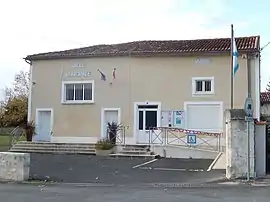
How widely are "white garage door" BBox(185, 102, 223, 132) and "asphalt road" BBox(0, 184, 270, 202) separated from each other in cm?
1455

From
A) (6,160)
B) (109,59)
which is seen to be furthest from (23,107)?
(6,160)

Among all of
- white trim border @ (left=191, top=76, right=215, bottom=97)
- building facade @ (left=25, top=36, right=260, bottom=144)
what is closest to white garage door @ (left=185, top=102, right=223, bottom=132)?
building facade @ (left=25, top=36, right=260, bottom=144)

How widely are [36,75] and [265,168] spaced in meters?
20.0

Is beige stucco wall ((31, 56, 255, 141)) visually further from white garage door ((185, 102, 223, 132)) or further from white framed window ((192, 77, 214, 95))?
white garage door ((185, 102, 223, 132))

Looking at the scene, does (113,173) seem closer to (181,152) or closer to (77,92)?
(181,152)

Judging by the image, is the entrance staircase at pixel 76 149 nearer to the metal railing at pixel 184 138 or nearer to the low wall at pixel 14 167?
the metal railing at pixel 184 138

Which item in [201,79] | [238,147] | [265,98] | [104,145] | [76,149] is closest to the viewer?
[238,147]

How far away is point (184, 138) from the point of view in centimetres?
2802

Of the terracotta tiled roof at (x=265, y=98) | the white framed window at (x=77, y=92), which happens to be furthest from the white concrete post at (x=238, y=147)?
the terracotta tiled roof at (x=265, y=98)

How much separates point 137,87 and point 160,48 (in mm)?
2905

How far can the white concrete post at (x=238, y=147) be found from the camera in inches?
597

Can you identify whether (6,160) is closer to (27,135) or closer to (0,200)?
(0,200)

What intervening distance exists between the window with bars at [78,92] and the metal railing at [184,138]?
4.88 metres

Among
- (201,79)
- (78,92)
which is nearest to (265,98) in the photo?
(201,79)
